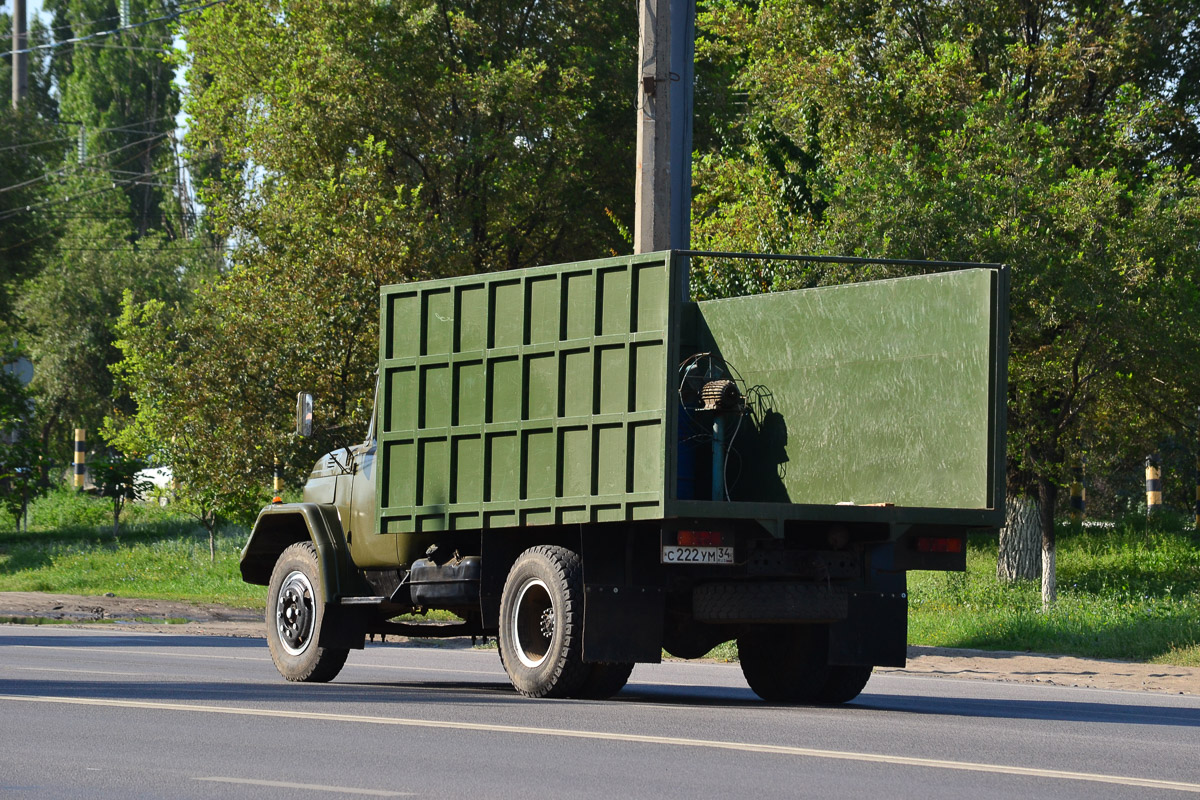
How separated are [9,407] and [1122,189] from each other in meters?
23.1

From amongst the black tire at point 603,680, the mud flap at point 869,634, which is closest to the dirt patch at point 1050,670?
the mud flap at point 869,634

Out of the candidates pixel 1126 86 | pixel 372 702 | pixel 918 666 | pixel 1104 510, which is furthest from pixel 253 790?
pixel 1104 510

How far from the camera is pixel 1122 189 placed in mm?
22703

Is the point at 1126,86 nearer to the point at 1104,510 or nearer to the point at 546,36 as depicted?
the point at 546,36

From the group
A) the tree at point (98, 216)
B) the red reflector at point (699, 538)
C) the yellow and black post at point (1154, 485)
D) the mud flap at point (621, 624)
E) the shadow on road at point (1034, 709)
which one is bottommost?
the shadow on road at point (1034, 709)

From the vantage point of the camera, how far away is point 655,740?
30.3 ft

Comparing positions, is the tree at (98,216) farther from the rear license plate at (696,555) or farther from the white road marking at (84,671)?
the rear license plate at (696,555)

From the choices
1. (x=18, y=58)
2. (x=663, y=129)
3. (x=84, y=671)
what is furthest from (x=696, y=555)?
(x=18, y=58)

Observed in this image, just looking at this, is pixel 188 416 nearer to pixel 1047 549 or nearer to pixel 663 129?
pixel 663 129

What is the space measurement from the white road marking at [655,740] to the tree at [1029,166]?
1279cm

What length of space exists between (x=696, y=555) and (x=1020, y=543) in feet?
54.4

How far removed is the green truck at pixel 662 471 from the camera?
11320 millimetres

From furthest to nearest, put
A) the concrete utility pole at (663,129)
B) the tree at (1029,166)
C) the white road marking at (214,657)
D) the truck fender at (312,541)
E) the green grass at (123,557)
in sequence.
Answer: the green grass at (123,557) < the tree at (1029,166) < the concrete utility pole at (663,129) < the white road marking at (214,657) < the truck fender at (312,541)

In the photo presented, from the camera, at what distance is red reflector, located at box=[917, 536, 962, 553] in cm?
1184
